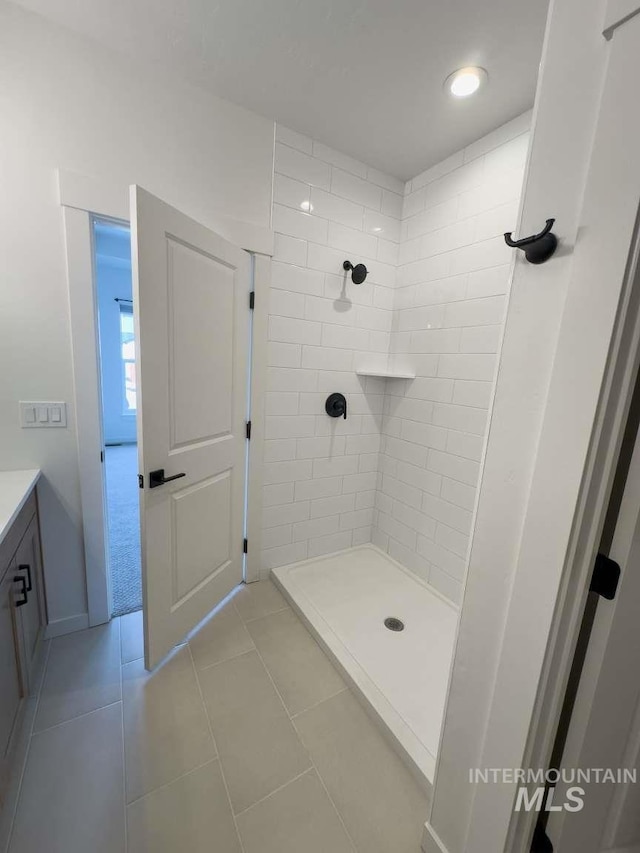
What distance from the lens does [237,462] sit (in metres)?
1.96

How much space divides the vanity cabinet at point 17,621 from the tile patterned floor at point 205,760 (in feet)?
0.54

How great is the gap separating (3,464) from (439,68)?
8.35ft

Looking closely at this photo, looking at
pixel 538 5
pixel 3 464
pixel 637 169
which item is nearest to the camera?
pixel 637 169

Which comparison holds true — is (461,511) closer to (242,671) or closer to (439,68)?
(242,671)

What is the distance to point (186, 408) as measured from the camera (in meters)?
1.53

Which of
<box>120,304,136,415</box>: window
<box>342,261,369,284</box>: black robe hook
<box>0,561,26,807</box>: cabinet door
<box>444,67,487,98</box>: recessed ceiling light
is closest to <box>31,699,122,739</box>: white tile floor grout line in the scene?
<box>0,561,26,807</box>: cabinet door

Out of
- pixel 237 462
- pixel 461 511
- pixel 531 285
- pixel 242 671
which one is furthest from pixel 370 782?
pixel 531 285

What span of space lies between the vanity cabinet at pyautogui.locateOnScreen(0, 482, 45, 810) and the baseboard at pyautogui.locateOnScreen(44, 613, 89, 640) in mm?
176

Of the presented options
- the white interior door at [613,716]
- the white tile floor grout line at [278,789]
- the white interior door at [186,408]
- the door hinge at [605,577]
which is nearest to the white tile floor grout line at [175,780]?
the white tile floor grout line at [278,789]

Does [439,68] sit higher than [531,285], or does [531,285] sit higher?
[439,68]

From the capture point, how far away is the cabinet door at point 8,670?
997 mm

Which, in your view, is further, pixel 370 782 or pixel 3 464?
pixel 3 464

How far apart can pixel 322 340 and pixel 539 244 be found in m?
1.53

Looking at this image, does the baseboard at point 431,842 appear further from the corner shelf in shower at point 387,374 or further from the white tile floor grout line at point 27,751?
the corner shelf in shower at point 387,374
